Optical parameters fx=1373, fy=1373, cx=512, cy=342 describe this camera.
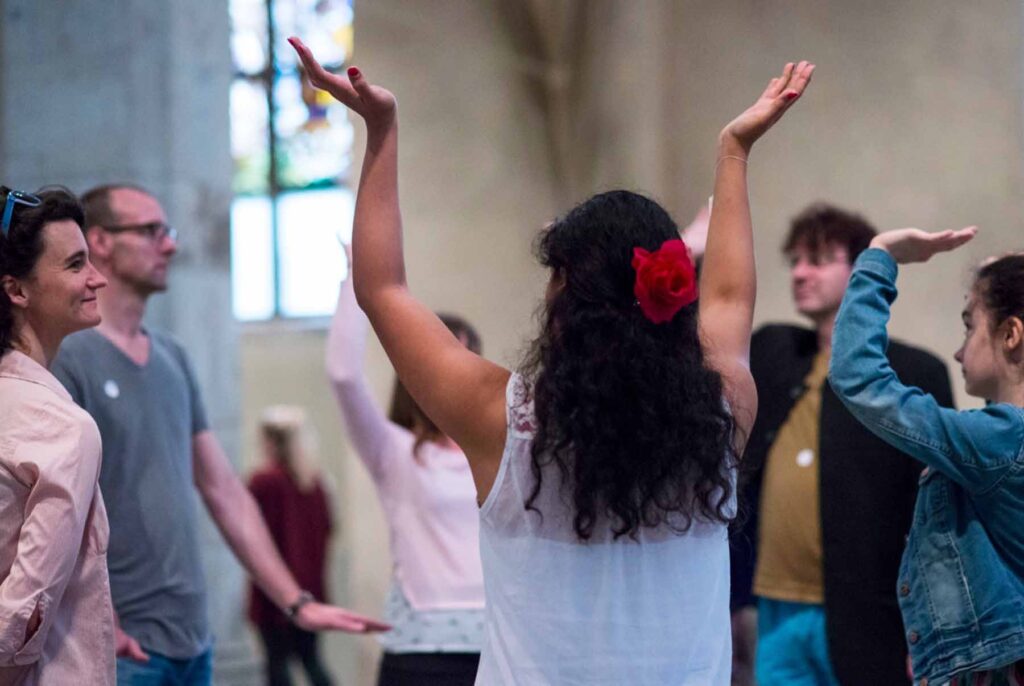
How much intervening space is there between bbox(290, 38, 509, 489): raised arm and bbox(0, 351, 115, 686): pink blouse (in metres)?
0.62

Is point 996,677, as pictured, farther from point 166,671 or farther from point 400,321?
point 166,671

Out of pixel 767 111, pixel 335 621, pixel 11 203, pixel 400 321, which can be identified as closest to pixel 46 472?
pixel 11 203

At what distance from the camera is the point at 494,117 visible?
6.82 meters

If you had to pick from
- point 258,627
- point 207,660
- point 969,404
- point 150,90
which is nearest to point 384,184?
point 207,660

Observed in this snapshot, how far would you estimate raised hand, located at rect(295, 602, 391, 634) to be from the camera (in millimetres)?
3195

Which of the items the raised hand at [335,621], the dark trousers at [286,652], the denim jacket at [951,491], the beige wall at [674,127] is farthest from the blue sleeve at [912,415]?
the dark trousers at [286,652]

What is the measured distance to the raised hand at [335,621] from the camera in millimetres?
3195

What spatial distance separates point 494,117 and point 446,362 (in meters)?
5.01

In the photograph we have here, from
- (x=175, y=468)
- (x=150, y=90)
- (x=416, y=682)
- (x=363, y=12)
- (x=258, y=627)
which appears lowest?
(x=258, y=627)

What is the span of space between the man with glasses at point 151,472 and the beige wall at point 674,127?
1.29 meters

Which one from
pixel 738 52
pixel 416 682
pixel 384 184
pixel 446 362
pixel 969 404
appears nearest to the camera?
pixel 446 362

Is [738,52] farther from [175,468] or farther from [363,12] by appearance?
[175,468]

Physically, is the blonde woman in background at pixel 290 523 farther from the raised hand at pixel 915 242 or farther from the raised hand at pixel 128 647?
the raised hand at pixel 915 242

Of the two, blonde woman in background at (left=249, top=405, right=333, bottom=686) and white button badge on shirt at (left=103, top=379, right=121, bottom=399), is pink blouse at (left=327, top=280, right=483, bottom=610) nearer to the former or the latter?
white button badge on shirt at (left=103, top=379, right=121, bottom=399)
